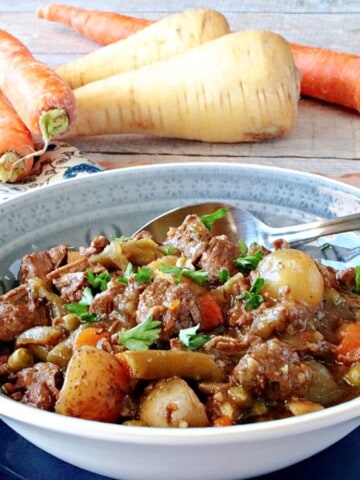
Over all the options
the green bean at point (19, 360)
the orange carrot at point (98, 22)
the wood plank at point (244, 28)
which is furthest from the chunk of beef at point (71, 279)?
the orange carrot at point (98, 22)

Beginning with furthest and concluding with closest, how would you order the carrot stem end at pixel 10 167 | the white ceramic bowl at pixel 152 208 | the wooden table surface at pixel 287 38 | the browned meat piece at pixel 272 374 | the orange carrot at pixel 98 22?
1. the orange carrot at pixel 98 22
2. the wooden table surface at pixel 287 38
3. the carrot stem end at pixel 10 167
4. the browned meat piece at pixel 272 374
5. the white ceramic bowl at pixel 152 208

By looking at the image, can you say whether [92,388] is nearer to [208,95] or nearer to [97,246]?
[97,246]

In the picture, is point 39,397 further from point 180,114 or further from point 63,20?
point 63,20

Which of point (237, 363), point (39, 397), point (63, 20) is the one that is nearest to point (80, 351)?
point (39, 397)

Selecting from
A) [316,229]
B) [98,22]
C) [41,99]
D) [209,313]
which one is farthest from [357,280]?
[98,22]

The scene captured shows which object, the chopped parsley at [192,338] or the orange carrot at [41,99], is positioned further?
the orange carrot at [41,99]

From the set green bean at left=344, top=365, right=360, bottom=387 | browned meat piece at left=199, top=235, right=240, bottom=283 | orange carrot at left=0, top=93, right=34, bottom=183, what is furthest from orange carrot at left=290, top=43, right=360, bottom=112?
green bean at left=344, top=365, right=360, bottom=387

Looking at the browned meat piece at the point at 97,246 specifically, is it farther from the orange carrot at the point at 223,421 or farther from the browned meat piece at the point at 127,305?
the orange carrot at the point at 223,421
